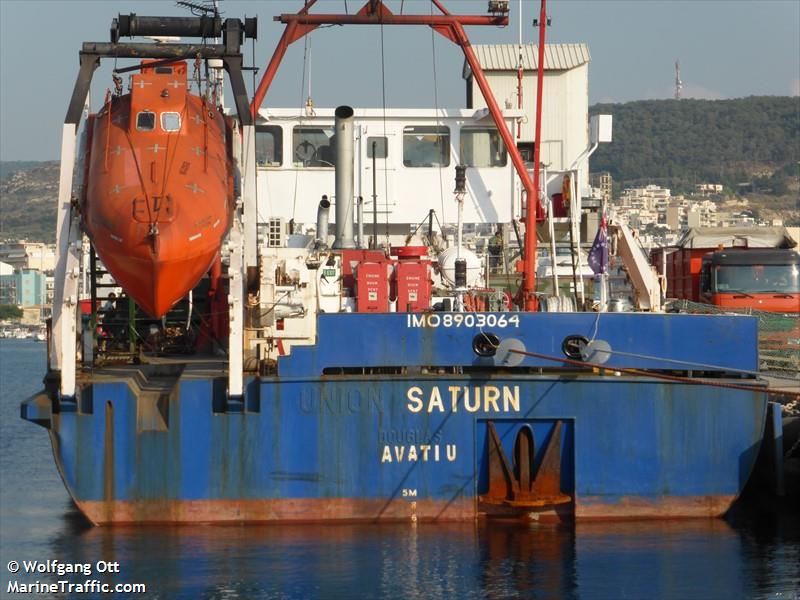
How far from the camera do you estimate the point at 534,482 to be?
1897 cm

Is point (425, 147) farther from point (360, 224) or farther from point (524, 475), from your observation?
point (524, 475)

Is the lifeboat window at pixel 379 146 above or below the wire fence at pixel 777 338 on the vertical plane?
above

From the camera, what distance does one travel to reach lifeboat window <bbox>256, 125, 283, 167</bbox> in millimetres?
25109

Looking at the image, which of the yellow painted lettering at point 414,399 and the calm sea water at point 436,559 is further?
the yellow painted lettering at point 414,399

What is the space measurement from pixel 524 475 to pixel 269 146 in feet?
29.8

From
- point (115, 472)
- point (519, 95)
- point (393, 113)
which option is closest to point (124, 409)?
point (115, 472)

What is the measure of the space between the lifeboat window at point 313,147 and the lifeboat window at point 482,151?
7.83 feet

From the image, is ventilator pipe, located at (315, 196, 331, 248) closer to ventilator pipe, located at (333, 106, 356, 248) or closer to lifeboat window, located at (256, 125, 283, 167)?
ventilator pipe, located at (333, 106, 356, 248)

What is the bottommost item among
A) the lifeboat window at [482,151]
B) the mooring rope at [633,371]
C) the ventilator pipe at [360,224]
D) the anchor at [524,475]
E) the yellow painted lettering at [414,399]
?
the anchor at [524,475]

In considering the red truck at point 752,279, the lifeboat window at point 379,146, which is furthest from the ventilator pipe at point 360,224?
the red truck at point 752,279

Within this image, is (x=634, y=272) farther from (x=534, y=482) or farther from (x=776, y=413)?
(x=534, y=482)

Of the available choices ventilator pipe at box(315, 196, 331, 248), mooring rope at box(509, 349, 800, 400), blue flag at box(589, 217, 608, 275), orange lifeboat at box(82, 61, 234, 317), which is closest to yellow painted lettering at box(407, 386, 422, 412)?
mooring rope at box(509, 349, 800, 400)

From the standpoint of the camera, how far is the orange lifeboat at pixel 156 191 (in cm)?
1806

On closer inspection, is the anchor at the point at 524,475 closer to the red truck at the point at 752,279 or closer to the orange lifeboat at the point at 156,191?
the orange lifeboat at the point at 156,191
